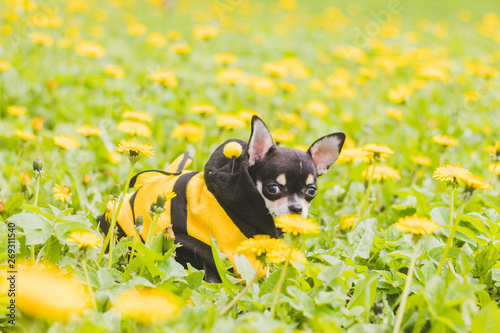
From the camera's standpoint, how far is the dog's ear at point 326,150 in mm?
2387

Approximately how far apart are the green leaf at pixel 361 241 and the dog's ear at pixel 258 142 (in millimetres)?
637

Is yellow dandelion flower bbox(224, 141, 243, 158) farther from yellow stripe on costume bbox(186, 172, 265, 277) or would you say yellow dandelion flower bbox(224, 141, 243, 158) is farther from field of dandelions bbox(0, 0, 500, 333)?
field of dandelions bbox(0, 0, 500, 333)

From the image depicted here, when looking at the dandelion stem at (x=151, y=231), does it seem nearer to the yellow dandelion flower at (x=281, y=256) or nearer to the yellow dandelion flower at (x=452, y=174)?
the yellow dandelion flower at (x=281, y=256)

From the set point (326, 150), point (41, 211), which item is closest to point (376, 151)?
point (326, 150)

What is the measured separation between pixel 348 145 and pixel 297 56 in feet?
15.5

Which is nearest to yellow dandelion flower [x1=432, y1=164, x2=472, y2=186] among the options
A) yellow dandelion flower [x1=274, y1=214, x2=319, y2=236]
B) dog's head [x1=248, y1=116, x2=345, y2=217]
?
dog's head [x1=248, y1=116, x2=345, y2=217]

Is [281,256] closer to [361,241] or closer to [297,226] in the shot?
[297,226]

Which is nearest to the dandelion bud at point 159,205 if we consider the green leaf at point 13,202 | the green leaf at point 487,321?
the green leaf at point 13,202

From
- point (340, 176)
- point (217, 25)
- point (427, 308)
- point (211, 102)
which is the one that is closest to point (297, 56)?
point (217, 25)

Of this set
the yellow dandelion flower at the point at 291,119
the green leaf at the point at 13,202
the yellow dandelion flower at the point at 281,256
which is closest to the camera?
the yellow dandelion flower at the point at 281,256

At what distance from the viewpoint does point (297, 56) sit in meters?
8.21

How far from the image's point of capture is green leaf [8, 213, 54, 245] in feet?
6.43

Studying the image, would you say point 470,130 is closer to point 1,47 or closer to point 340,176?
point 340,176

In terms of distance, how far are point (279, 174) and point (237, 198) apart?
0.23 meters
